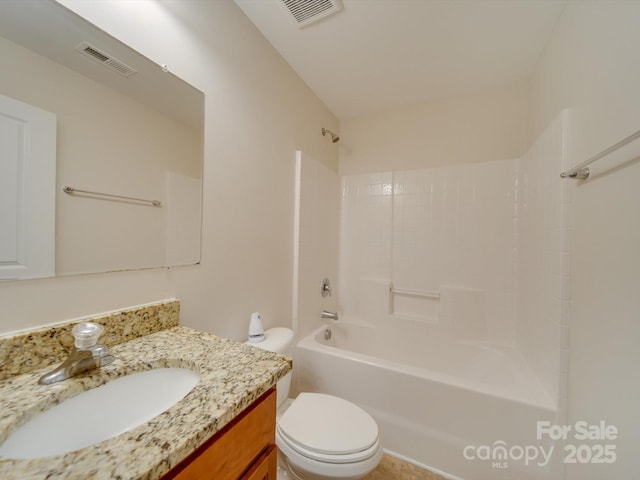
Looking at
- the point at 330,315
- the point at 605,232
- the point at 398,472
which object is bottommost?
the point at 398,472

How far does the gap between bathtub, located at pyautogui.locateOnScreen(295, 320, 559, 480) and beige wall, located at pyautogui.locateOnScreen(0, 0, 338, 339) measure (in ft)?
1.71

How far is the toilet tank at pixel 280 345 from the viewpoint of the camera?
1.24 metres

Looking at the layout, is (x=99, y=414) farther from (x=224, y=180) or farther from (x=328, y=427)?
(x=224, y=180)

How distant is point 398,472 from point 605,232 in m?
1.49

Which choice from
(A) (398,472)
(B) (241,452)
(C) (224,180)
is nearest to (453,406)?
(A) (398,472)

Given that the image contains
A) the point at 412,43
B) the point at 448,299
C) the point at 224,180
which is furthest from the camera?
the point at 448,299

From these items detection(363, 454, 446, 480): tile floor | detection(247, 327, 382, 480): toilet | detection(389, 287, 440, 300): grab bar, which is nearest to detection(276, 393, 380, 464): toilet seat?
detection(247, 327, 382, 480): toilet

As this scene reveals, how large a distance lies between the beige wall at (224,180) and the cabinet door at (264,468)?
2.01ft

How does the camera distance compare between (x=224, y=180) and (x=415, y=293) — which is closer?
(x=224, y=180)

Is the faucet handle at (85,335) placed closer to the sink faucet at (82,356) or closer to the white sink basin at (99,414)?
the sink faucet at (82,356)

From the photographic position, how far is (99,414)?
1.96 ft

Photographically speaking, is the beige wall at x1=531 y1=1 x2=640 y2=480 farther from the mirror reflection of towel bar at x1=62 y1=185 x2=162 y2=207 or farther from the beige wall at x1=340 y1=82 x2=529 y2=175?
the mirror reflection of towel bar at x1=62 y1=185 x2=162 y2=207

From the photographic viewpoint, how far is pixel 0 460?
0.37 metres

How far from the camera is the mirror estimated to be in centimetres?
65
